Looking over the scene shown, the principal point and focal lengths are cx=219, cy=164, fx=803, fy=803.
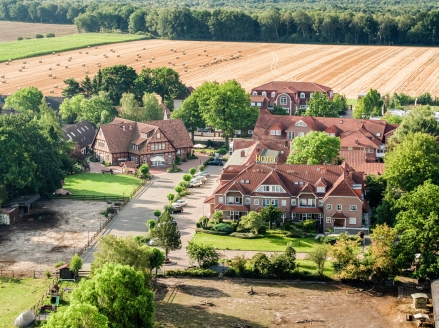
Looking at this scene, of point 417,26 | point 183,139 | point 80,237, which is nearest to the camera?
point 80,237

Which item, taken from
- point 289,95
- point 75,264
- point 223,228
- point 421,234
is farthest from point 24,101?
point 421,234

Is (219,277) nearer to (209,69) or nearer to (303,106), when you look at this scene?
(303,106)

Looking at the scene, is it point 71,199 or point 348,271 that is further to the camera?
point 71,199

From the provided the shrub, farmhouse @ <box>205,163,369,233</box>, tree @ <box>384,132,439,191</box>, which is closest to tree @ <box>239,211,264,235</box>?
the shrub

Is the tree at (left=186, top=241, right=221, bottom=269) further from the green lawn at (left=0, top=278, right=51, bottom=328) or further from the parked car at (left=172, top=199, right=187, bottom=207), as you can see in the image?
the parked car at (left=172, top=199, right=187, bottom=207)

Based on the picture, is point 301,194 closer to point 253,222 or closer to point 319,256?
point 253,222

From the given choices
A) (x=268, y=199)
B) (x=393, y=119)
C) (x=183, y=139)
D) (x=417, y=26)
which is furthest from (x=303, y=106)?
(x=417, y=26)
